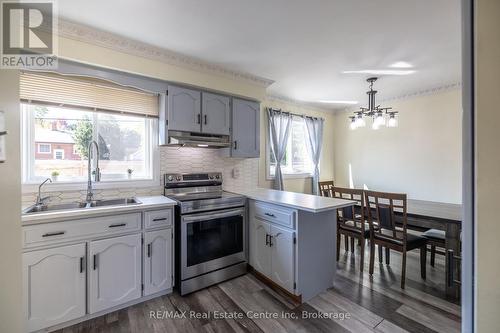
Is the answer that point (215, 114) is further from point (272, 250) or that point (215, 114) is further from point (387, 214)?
point (387, 214)

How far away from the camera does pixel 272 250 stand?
2402mm

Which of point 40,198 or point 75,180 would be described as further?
point 75,180

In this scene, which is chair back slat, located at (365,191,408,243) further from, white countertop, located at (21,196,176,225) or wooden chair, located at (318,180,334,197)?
white countertop, located at (21,196,176,225)

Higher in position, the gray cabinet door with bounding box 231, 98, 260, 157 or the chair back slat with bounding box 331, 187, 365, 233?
the gray cabinet door with bounding box 231, 98, 260, 157

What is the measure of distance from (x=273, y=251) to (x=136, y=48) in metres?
2.47

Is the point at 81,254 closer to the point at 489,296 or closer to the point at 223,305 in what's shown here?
the point at 223,305

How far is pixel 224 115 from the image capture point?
9.64 ft

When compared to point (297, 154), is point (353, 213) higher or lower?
lower

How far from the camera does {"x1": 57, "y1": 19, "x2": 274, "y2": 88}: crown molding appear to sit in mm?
1984

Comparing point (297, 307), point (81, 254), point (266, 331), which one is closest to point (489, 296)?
point (266, 331)

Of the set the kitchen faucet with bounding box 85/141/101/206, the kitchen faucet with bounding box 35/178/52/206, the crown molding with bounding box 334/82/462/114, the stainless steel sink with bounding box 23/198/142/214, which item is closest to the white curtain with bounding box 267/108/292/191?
the crown molding with bounding box 334/82/462/114

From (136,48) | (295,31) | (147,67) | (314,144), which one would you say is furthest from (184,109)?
(314,144)

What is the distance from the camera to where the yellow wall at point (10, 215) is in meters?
0.81

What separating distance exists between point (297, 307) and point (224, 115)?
2.24 meters
